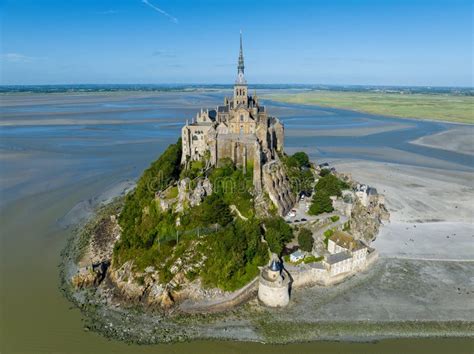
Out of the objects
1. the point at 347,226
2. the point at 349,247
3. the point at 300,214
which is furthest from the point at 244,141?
the point at 349,247

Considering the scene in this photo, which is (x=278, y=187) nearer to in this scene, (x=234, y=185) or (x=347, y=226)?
(x=234, y=185)

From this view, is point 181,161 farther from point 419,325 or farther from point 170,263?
point 419,325

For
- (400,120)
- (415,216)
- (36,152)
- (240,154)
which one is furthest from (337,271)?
(400,120)

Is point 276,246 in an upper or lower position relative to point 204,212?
lower

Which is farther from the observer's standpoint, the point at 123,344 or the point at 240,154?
the point at 240,154

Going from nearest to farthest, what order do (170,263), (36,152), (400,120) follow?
(170,263) < (36,152) < (400,120)

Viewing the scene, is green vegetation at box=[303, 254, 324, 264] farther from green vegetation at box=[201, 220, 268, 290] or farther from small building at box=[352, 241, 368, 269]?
green vegetation at box=[201, 220, 268, 290]

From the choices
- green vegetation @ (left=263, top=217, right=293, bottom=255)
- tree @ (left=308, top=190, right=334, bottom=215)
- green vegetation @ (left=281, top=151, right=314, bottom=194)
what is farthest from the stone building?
green vegetation @ (left=281, top=151, right=314, bottom=194)

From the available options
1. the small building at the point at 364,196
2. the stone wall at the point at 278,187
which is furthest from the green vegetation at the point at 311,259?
the small building at the point at 364,196
